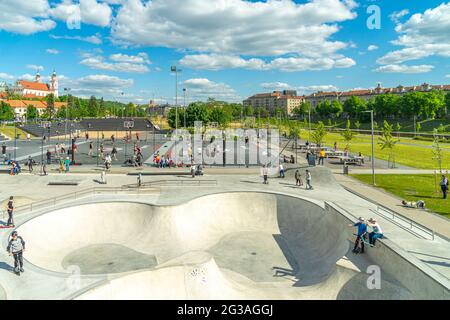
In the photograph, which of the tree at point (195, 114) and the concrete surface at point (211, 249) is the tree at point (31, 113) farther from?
the concrete surface at point (211, 249)

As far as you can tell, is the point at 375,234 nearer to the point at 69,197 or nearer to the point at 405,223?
the point at 405,223

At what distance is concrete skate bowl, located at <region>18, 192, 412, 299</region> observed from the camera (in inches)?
367

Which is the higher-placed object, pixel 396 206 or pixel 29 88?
pixel 29 88

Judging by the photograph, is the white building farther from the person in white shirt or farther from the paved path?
the person in white shirt

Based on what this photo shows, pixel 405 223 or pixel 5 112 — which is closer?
pixel 405 223

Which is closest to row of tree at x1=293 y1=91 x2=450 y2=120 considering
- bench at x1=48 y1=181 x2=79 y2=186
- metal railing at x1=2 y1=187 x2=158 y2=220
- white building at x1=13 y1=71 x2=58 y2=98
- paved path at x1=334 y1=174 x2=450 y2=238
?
paved path at x1=334 y1=174 x2=450 y2=238

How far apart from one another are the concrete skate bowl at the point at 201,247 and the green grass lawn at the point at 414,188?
701 centimetres

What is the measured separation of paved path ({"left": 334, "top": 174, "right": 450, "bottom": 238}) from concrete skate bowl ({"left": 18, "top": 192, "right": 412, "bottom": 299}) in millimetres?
4231

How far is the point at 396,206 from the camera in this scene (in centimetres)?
1664

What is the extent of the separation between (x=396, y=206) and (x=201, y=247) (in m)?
10.9

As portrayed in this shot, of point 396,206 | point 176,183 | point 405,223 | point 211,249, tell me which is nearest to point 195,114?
point 176,183

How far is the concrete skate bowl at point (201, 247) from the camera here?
9312 millimetres

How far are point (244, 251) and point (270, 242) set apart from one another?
1660 mm
